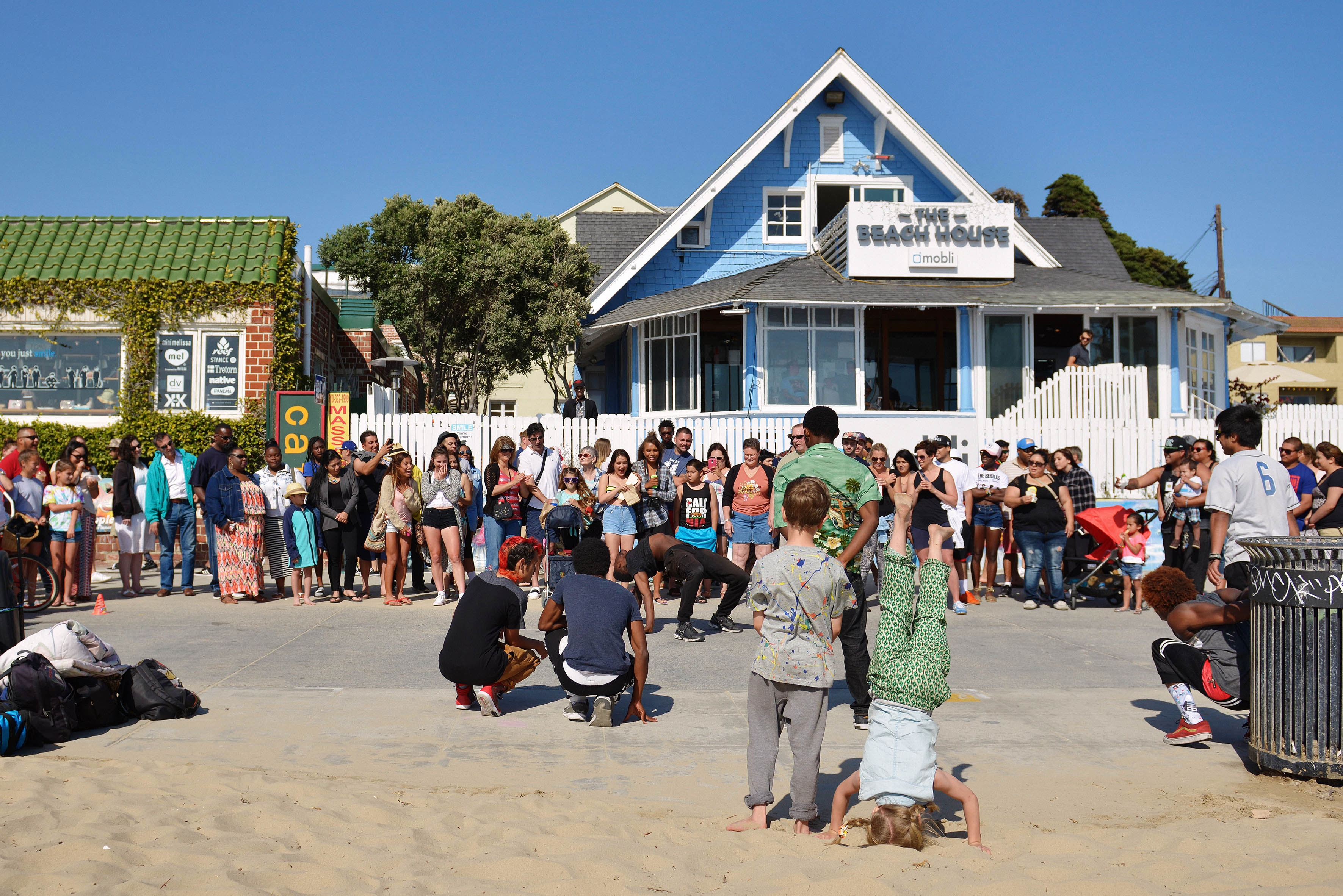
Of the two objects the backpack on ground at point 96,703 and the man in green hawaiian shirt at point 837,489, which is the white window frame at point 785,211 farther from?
the backpack on ground at point 96,703

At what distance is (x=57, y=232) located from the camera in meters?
17.1

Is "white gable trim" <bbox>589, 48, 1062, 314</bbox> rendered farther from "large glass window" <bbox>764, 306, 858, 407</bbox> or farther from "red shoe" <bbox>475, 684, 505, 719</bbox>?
"red shoe" <bbox>475, 684, 505, 719</bbox>

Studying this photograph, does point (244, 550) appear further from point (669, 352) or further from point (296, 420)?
point (669, 352)

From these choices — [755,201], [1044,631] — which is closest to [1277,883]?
[1044,631]

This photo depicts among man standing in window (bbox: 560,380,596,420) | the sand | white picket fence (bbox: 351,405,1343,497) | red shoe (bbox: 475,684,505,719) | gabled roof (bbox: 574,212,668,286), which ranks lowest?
the sand

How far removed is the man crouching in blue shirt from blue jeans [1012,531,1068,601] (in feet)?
22.4

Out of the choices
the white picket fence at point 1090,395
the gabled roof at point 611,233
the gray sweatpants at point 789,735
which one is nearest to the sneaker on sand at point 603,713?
the gray sweatpants at point 789,735

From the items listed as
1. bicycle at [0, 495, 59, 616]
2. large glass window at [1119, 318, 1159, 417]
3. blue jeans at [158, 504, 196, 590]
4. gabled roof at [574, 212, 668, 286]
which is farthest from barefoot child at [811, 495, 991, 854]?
gabled roof at [574, 212, 668, 286]

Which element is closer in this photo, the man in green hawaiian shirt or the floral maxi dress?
the man in green hawaiian shirt

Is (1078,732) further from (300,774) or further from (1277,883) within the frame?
(300,774)

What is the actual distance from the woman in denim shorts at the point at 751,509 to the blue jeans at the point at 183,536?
6.26m

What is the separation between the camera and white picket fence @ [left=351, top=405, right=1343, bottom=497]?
54.7 ft

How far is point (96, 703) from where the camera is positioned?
21.0 feet

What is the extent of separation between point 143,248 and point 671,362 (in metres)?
9.56
